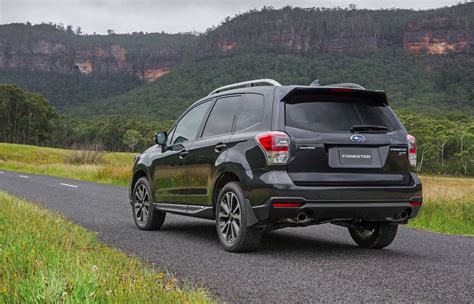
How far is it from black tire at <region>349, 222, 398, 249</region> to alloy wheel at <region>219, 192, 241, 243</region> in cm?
164

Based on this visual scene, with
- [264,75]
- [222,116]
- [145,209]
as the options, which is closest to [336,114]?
[222,116]

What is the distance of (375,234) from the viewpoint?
22.0 feet

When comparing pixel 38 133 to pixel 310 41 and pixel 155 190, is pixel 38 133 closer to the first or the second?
pixel 310 41

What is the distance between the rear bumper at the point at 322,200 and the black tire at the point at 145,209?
107 inches

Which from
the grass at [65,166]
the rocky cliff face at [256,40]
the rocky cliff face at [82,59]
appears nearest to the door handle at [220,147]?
the grass at [65,166]

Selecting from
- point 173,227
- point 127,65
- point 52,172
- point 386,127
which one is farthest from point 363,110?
point 127,65

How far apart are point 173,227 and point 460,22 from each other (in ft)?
472

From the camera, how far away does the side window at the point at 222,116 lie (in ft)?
22.1

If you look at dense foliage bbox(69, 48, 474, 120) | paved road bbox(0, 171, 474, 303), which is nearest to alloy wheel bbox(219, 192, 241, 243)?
paved road bbox(0, 171, 474, 303)

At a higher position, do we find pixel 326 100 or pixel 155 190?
pixel 326 100

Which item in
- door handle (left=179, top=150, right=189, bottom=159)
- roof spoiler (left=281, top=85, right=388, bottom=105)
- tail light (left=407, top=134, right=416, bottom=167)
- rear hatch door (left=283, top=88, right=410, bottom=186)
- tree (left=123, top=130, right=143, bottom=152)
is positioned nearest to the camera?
rear hatch door (left=283, top=88, right=410, bottom=186)

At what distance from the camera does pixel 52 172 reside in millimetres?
31766

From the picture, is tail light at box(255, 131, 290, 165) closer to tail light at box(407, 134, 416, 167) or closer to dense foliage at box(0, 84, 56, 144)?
tail light at box(407, 134, 416, 167)

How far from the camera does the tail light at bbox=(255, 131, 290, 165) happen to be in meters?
5.65
